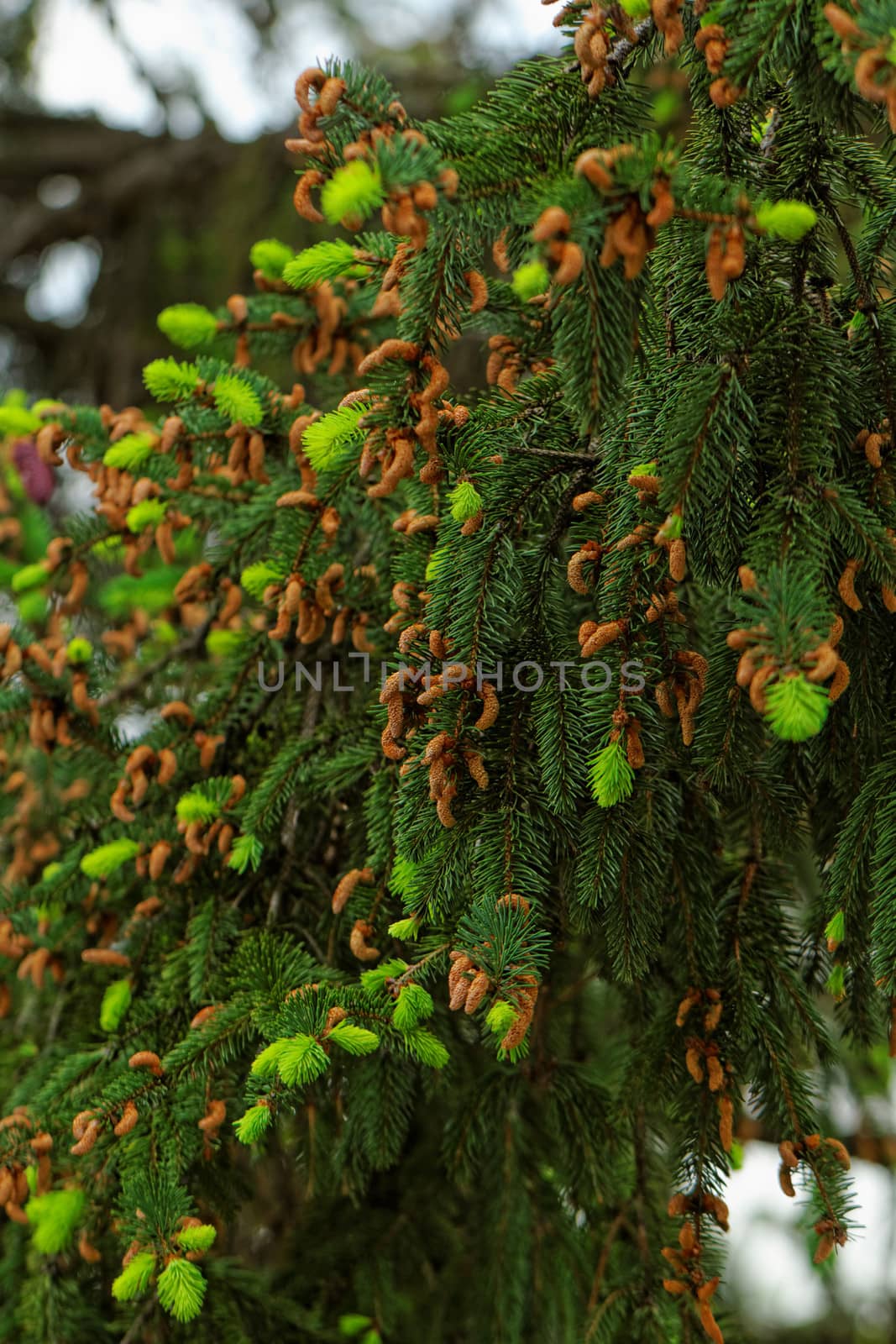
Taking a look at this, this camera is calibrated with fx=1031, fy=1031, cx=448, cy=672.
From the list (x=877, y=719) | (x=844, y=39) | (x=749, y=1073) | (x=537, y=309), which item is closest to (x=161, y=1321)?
(x=749, y=1073)

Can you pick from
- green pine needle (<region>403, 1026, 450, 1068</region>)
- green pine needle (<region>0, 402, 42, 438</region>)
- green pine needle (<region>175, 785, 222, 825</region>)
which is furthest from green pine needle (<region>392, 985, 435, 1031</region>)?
green pine needle (<region>0, 402, 42, 438</region>)

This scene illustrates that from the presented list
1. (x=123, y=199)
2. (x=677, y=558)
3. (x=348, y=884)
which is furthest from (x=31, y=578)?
(x=123, y=199)

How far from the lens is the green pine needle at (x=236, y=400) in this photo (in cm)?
131

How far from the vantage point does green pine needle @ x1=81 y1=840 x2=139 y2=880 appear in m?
1.33

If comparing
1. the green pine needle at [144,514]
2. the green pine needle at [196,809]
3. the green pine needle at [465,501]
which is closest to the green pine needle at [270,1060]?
the green pine needle at [196,809]

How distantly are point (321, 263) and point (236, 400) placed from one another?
1.10 feet

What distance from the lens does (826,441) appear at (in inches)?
34.8

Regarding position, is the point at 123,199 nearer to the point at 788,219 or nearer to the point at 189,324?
the point at 189,324

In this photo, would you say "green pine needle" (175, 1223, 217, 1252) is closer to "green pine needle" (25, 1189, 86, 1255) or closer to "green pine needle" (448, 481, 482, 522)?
"green pine needle" (25, 1189, 86, 1255)

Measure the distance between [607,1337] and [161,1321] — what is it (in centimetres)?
58

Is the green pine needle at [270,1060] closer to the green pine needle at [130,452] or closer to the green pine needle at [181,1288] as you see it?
the green pine needle at [181,1288]

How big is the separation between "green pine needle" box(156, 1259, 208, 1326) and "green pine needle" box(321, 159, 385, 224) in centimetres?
99

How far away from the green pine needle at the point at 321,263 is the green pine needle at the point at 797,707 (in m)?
0.60

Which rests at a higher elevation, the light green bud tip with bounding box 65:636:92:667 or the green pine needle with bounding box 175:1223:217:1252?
the light green bud tip with bounding box 65:636:92:667
